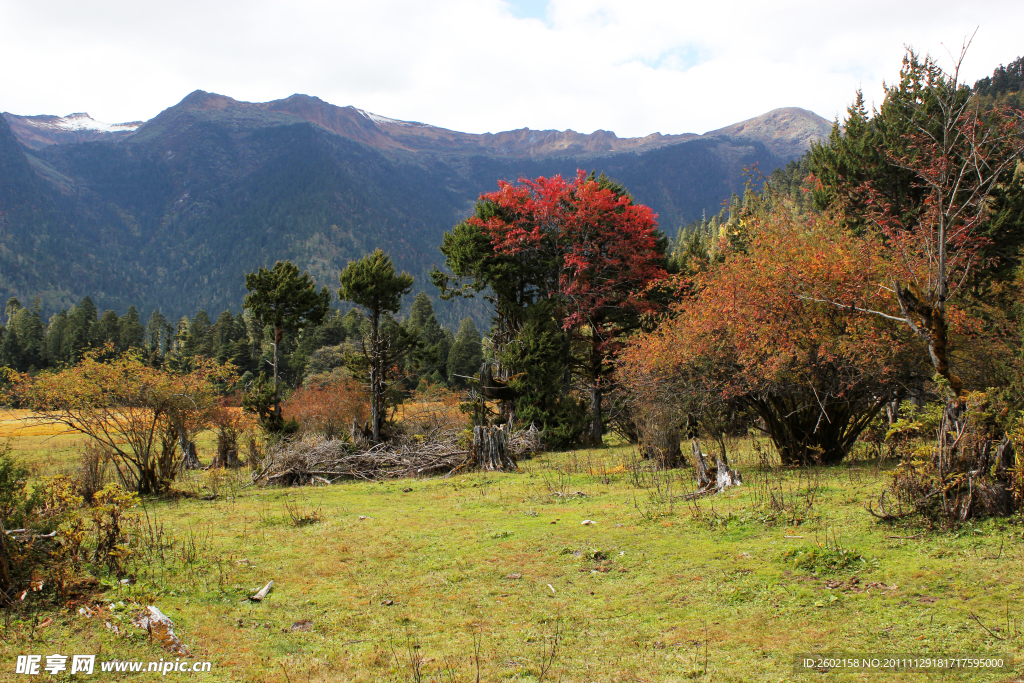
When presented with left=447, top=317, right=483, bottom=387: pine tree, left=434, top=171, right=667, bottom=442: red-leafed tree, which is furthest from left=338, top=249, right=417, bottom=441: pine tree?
left=447, top=317, right=483, bottom=387: pine tree

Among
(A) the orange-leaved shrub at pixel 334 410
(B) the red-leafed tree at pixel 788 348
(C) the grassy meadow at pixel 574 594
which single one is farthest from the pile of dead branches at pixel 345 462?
(A) the orange-leaved shrub at pixel 334 410

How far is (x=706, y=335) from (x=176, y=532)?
1087cm

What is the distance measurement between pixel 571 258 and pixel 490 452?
9510 mm

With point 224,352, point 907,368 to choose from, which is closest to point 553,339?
point 907,368

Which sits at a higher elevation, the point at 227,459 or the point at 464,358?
the point at 464,358

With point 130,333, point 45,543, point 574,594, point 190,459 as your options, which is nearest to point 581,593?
point 574,594

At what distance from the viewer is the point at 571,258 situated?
23.9 metres

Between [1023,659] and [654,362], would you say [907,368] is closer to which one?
[654,362]

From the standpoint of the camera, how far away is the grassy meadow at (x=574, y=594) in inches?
202

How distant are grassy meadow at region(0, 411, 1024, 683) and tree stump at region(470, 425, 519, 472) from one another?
6561 mm

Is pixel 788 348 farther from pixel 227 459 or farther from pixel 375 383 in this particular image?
pixel 227 459

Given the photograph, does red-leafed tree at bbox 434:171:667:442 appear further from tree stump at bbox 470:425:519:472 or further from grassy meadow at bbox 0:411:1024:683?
grassy meadow at bbox 0:411:1024:683

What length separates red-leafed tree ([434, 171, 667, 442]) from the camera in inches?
961

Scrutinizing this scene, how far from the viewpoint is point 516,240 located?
24.3 m
